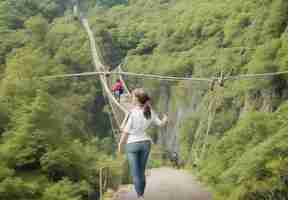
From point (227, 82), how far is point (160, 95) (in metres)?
7.74

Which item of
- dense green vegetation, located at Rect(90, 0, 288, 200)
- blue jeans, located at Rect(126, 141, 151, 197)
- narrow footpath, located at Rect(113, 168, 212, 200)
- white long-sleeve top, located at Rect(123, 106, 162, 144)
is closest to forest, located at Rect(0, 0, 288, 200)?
dense green vegetation, located at Rect(90, 0, 288, 200)

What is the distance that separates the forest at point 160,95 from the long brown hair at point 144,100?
256 cm

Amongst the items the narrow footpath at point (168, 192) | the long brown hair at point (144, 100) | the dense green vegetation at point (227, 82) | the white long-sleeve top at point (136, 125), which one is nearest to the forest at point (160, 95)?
the dense green vegetation at point (227, 82)

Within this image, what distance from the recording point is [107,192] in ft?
25.6

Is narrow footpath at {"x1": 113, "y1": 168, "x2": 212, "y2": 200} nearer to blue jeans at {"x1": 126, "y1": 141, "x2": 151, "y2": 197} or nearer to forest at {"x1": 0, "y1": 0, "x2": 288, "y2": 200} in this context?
forest at {"x1": 0, "y1": 0, "x2": 288, "y2": 200}

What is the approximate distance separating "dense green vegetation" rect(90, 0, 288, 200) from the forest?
1.1 inches

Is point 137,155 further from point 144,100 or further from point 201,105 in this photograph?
point 201,105

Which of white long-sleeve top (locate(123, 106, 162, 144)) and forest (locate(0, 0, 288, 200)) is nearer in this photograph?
white long-sleeve top (locate(123, 106, 162, 144))

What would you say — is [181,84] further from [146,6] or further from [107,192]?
[146,6]

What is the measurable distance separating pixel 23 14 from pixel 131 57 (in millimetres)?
9819

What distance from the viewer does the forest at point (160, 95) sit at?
8.07 metres

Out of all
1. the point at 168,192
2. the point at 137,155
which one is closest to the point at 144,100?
the point at 137,155

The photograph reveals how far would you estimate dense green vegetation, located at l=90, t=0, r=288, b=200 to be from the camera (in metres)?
7.93

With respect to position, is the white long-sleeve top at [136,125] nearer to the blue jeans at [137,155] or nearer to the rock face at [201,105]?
the blue jeans at [137,155]
